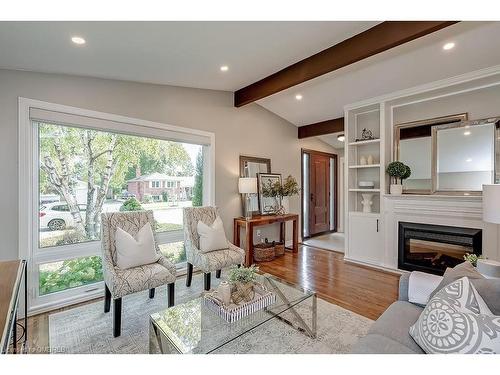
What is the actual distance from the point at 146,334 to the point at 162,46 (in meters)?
2.47

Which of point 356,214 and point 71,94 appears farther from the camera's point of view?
point 356,214

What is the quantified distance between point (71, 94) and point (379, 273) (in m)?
4.42

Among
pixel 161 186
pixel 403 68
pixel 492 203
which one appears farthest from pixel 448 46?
pixel 161 186

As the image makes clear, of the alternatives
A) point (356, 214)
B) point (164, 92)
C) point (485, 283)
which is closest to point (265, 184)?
point (356, 214)

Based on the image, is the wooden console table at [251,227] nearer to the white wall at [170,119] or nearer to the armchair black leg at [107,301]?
the white wall at [170,119]

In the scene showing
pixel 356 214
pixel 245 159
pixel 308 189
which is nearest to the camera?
pixel 356 214

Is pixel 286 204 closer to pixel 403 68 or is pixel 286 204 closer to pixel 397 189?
pixel 397 189

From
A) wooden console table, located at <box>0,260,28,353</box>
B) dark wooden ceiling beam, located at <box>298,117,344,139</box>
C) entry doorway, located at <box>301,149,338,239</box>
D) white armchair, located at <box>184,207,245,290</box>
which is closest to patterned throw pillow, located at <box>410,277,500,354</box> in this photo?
wooden console table, located at <box>0,260,28,353</box>

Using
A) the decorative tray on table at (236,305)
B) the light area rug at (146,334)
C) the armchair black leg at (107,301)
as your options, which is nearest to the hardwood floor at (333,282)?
the light area rug at (146,334)

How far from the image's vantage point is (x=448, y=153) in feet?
10.7

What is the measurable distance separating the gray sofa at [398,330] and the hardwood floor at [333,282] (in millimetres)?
968

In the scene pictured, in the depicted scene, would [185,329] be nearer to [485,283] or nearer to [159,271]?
[159,271]

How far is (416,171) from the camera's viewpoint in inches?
139

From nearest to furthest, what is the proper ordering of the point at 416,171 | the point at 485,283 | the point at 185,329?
the point at 485,283 < the point at 185,329 < the point at 416,171
